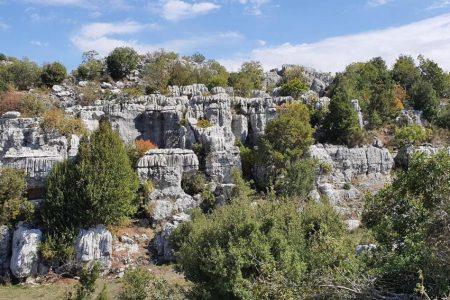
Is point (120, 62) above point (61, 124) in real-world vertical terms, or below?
above

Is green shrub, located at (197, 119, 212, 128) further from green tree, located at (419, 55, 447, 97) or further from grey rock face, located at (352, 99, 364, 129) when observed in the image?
green tree, located at (419, 55, 447, 97)

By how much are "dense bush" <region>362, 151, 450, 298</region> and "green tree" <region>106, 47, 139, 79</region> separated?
134 feet

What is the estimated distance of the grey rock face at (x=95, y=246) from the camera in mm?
27394

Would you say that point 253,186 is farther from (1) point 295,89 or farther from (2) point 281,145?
(1) point 295,89

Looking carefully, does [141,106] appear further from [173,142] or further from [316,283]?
[316,283]

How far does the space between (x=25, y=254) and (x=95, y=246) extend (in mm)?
3905

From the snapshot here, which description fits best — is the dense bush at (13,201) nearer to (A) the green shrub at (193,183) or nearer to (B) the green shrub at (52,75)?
(A) the green shrub at (193,183)

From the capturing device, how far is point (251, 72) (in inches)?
2088

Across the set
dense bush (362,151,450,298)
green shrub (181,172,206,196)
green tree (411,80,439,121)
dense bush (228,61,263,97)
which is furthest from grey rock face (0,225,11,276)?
green tree (411,80,439,121)

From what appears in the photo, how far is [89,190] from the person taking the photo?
2722cm

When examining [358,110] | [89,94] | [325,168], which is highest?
[89,94]

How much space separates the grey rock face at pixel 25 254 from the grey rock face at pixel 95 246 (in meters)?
2.32

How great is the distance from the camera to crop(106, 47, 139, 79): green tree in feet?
166

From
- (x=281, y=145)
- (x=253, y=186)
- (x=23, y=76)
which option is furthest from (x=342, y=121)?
(x=23, y=76)
